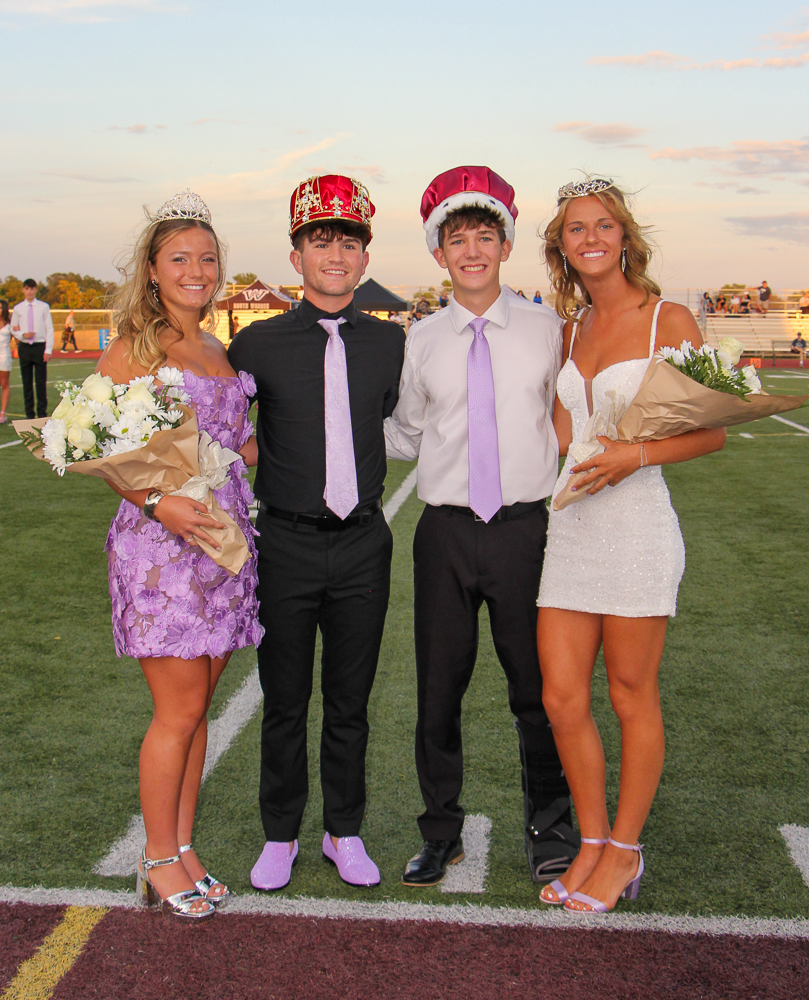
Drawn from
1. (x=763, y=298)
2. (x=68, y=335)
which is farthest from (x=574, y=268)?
(x=763, y=298)

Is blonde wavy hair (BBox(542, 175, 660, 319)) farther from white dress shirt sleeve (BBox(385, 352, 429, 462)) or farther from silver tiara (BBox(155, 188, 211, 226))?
silver tiara (BBox(155, 188, 211, 226))

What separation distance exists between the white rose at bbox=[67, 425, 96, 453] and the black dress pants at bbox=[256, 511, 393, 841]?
652 mm

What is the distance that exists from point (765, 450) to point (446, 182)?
10.0 meters

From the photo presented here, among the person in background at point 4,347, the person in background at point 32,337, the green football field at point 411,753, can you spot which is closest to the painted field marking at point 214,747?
the green football field at point 411,753

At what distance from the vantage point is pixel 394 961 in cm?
250

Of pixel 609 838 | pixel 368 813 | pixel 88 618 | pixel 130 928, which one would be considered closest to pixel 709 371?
pixel 609 838

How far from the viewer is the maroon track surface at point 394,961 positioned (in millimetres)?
2379

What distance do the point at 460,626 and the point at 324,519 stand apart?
0.56 metres

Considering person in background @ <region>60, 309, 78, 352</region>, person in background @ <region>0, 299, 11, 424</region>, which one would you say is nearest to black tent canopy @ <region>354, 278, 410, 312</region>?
person in background @ <region>60, 309, 78, 352</region>

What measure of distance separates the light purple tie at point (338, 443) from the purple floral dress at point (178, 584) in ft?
0.95

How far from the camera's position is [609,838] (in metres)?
2.91

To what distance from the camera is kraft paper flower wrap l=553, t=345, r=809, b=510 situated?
8.27 feet

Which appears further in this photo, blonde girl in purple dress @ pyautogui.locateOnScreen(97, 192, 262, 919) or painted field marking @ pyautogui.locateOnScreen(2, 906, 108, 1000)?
blonde girl in purple dress @ pyautogui.locateOnScreen(97, 192, 262, 919)

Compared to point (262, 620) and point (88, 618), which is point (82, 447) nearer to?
point (262, 620)
